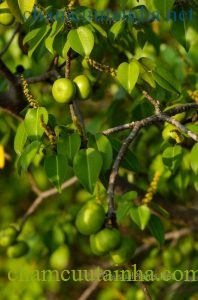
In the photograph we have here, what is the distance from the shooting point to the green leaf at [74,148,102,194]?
133 centimetres

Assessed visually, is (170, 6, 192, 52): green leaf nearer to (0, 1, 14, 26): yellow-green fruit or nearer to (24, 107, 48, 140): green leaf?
(24, 107, 48, 140): green leaf

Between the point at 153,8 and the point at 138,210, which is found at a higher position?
the point at 153,8

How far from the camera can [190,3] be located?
149cm

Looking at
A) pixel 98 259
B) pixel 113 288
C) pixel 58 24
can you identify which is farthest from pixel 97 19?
pixel 98 259

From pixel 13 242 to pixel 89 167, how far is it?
86cm

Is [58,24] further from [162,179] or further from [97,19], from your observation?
[162,179]

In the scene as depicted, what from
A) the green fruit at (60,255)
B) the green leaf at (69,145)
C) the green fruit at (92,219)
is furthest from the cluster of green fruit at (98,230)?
the green fruit at (60,255)

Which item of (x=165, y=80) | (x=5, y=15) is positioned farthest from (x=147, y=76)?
(x=5, y=15)

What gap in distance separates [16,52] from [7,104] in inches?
14.6

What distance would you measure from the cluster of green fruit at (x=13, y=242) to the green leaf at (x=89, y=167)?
81 centimetres

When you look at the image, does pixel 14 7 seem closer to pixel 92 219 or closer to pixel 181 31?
pixel 181 31

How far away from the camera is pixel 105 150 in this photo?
4.51 ft

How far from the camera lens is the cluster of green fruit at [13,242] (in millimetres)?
2082

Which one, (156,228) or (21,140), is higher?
(21,140)
